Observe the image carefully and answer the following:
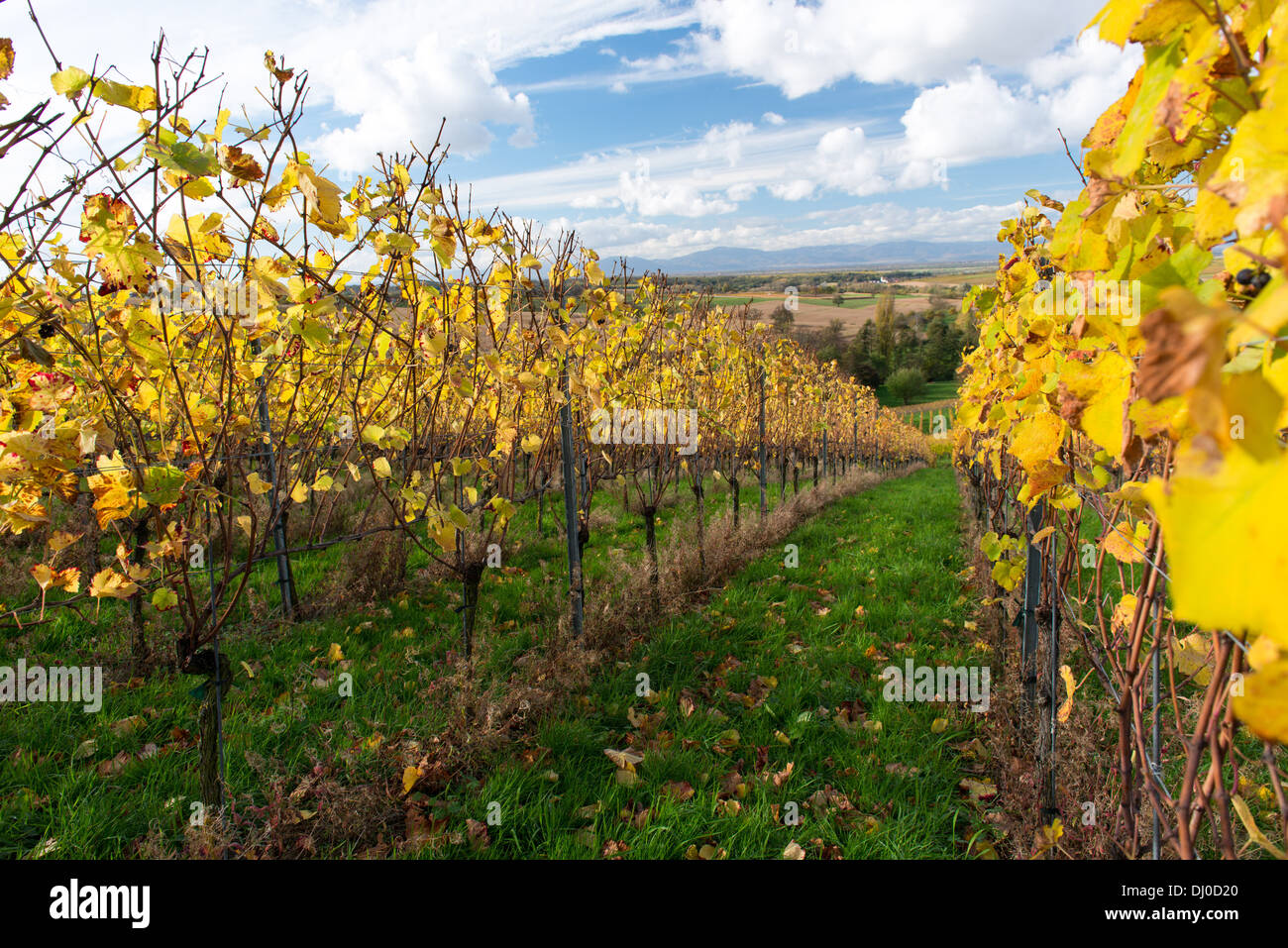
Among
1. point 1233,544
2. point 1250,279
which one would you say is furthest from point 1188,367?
point 1250,279

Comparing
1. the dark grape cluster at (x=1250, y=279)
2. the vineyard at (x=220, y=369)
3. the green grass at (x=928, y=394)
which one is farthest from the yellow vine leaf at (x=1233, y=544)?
the green grass at (x=928, y=394)

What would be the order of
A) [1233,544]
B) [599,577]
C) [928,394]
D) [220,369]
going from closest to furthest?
[1233,544] < [220,369] < [599,577] < [928,394]

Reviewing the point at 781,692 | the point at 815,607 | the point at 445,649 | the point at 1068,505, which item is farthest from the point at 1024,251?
the point at 445,649

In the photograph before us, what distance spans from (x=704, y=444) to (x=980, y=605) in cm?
339

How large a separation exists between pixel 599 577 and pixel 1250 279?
4816 millimetres

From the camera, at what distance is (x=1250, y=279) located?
2.40 feet

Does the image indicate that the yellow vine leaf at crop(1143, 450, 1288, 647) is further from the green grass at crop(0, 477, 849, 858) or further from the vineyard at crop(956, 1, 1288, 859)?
the green grass at crop(0, 477, 849, 858)

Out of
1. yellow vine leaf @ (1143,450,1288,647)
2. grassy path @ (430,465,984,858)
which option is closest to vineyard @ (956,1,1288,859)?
yellow vine leaf @ (1143,450,1288,647)

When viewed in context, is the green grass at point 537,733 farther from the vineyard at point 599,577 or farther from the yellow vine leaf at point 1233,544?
the yellow vine leaf at point 1233,544

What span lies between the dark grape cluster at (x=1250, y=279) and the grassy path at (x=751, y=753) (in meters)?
2.25

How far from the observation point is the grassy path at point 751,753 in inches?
92.5

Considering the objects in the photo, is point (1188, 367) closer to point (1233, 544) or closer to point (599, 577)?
point (1233, 544)

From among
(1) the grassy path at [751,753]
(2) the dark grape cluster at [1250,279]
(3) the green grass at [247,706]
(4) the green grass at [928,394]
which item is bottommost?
(1) the grassy path at [751,753]

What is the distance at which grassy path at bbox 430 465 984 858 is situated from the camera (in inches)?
92.5
